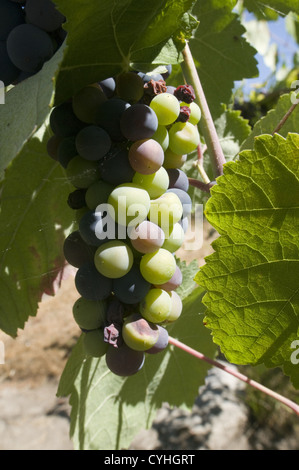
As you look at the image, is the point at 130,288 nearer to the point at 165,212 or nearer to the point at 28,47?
the point at 165,212

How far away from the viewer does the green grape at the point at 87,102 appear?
21.3 inches

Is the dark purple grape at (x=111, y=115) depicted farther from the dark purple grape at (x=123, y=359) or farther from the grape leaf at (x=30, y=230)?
the dark purple grape at (x=123, y=359)

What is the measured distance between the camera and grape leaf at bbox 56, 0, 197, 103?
480 millimetres

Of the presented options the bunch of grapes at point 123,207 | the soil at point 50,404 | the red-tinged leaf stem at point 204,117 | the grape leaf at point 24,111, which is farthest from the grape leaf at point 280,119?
the soil at point 50,404

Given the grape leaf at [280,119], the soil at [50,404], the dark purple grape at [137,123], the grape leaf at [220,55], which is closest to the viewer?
the dark purple grape at [137,123]

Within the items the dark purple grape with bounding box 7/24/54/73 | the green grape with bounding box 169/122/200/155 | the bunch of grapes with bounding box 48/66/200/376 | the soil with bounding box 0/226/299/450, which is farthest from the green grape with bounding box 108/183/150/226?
the soil with bounding box 0/226/299/450

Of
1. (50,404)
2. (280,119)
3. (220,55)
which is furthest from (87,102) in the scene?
(50,404)

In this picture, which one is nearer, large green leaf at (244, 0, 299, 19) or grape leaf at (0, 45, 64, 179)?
grape leaf at (0, 45, 64, 179)

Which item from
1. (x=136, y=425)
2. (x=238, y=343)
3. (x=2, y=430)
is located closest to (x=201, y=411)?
(x=2, y=430)

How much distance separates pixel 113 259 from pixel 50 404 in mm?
3045

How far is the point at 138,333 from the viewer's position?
1.77ft

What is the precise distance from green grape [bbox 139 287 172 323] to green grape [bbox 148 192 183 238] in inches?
3.4

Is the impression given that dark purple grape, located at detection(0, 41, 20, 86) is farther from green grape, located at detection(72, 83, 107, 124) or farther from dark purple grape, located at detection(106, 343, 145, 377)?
dark purple grape, located at detection(106, 343, 145, 377)

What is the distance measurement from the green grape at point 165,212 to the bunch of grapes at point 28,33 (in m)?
0.25
